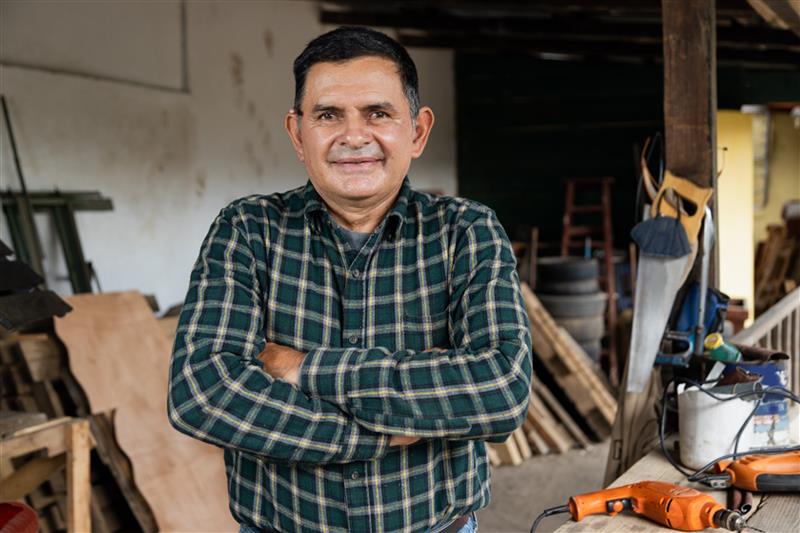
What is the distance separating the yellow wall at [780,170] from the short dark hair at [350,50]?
13464mm

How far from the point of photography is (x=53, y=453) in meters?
2.98

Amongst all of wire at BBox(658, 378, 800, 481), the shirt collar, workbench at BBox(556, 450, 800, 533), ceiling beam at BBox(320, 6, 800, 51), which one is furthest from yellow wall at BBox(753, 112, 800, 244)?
the shirt collar

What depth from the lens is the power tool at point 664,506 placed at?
168 cm

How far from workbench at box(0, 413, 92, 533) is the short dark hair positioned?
5.88ft

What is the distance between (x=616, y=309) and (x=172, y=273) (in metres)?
4.94

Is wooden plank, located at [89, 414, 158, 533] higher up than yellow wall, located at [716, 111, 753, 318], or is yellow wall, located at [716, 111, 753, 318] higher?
yellow wall, located at [716, 111, 753, 318]

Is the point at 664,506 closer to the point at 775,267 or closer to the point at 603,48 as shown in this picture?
the point at 603,48

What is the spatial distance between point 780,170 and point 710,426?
13327mm

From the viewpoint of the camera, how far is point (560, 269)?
23.1 feet

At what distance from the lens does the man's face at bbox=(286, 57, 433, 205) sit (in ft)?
5.59

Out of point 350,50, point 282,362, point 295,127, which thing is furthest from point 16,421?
point 350,50

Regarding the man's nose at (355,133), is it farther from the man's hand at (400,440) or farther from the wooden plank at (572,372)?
the wooden plank at (572,372)

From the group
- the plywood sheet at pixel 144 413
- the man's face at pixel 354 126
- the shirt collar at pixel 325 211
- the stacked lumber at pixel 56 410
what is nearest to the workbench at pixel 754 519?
the shirt collar at pixel 325 211

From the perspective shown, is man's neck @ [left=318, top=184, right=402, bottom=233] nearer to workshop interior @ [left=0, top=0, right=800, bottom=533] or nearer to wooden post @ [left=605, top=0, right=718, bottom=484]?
workshop interior @ [left=0, top=0, right=800, bottom=533]
